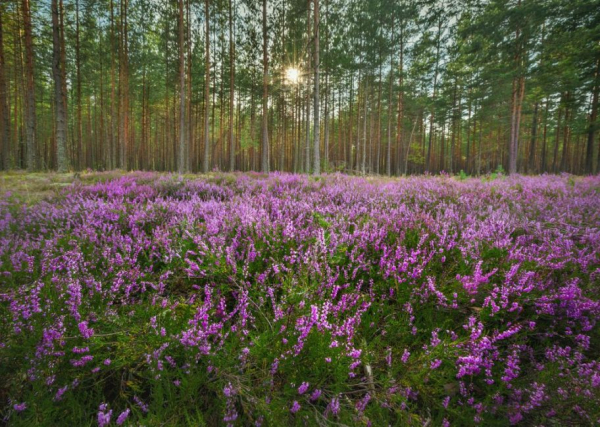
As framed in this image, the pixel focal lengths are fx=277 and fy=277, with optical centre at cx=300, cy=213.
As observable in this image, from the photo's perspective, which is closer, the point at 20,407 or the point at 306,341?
the point at 20,407

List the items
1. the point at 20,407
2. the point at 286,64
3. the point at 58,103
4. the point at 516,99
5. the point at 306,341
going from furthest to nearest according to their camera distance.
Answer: the point at 286,64, the point at 516,99, the point at 58,103, the point at 306,341, the point at 20,407

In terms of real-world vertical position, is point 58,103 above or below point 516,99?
below

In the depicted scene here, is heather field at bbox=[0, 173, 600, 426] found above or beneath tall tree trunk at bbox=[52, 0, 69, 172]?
beneath

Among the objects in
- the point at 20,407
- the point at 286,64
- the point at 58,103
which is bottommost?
the point at 20,407

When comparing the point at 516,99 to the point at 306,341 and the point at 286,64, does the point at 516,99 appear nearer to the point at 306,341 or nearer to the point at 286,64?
the point at 286,64

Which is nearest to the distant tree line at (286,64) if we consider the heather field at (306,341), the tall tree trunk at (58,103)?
the tall tree trunk at (58,103)

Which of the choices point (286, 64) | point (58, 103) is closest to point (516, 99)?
point (286, 64)

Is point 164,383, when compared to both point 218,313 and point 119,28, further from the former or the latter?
point 119,28

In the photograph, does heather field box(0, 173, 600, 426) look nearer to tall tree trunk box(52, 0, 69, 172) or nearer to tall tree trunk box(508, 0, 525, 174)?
tall tree trunk box(52, 0, 69, 172)

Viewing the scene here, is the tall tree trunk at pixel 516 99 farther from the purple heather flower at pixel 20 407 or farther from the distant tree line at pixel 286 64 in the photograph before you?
the purple heather flower at pixel 20 407

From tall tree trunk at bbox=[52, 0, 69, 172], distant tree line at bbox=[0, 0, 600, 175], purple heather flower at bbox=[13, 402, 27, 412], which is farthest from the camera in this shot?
distant tree line at bbox=[0, 0, 600, 175]

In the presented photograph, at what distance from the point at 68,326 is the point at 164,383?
0.71 m

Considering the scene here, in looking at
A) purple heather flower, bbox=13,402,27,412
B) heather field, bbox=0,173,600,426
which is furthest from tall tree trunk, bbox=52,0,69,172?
purple heather flower, bbox=13,402,27,412

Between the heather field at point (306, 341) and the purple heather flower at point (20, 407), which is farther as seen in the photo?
the heather field at point (306, 341)
